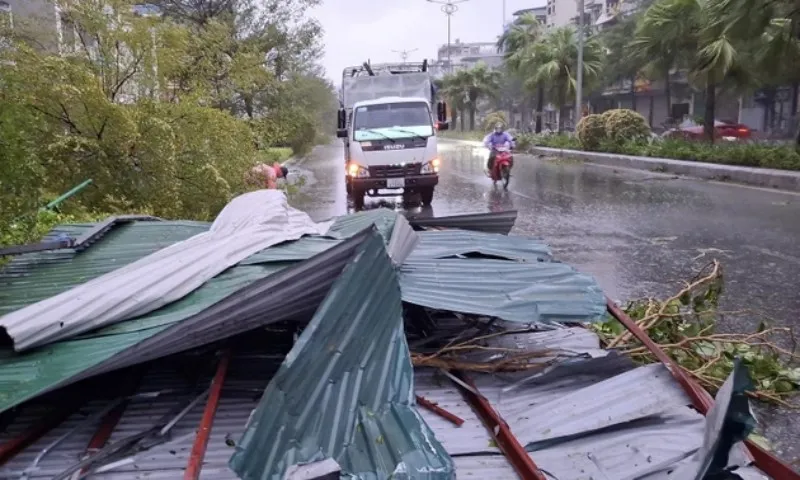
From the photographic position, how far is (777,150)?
16078mm

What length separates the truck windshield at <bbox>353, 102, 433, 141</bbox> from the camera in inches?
515

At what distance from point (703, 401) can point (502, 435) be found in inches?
30.9

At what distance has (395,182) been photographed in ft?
41.8

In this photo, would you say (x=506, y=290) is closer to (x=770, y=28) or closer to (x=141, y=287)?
(x=141, y=287)

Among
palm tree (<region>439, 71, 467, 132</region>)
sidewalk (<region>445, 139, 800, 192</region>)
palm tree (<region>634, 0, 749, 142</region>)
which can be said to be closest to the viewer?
sidewalk (<region>445, 139, 800, 192</region>)

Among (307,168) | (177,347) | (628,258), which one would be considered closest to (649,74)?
(307,168)

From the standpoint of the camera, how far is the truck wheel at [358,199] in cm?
1290

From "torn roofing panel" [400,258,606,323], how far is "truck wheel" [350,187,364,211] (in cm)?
930

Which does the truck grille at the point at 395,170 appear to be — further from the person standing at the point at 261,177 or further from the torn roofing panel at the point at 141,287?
the torn roofing panel at the point at 141,287

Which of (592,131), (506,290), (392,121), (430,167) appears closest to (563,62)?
(592,131)

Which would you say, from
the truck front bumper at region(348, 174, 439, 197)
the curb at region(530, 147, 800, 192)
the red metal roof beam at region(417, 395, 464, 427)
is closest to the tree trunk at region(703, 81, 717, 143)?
the curb at region(530, 147, 800, 192)

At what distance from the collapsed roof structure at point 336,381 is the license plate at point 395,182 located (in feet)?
29.5

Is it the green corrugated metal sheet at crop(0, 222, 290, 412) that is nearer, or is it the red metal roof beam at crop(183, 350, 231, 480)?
the red metal roof beam at crop(183, 350, 231, 480)

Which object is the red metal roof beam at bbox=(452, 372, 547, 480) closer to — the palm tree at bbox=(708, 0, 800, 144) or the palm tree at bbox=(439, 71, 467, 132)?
the palm tree at bbox=(708, 0, 800, 144)
